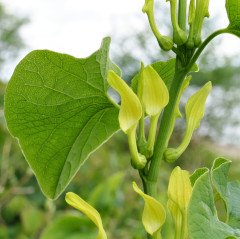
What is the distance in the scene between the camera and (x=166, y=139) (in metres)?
0.30

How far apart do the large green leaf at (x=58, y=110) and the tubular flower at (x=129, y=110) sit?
67 millimetres

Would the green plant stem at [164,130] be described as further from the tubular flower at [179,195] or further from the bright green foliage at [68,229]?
the bright green foliage at [68,229]

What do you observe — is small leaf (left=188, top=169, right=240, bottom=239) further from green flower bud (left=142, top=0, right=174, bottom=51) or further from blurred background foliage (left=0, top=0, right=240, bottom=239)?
blurred background foliage (left=0, top=0, right=240, bottom=239)

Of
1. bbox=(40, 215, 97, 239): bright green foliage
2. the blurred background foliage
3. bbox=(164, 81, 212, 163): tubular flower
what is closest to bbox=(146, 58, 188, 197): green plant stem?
bbox=(164, 81, 212, 163): tubular flower

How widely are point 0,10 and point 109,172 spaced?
5.80 m

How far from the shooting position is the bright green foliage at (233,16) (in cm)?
28

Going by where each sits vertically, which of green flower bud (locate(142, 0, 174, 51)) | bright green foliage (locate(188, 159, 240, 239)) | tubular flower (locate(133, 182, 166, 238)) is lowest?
tubular flower (locate(133, 182, 166, 238))

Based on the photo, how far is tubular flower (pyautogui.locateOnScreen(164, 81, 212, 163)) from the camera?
30 cm

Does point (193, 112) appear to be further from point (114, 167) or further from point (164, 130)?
point (114, 167)

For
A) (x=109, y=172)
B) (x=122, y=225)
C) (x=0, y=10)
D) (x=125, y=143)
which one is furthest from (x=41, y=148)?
(x=0, y=10)

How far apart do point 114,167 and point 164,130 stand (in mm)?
1818

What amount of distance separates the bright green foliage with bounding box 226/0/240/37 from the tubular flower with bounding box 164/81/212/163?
5 centimetres

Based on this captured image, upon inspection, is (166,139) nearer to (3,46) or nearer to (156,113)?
(156,113)

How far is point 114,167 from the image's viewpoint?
2088 millimetres
